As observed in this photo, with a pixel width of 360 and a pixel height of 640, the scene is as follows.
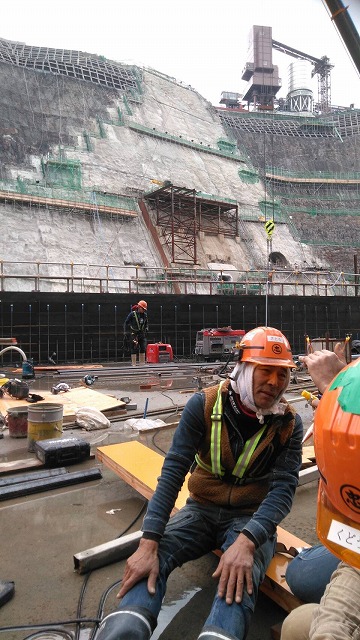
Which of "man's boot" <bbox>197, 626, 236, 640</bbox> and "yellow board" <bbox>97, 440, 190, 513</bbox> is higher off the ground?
"man's boot" <bbox>197, 626, 236, 640</bbox>

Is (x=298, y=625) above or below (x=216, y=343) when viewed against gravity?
below

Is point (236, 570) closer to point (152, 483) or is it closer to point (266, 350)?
point (266, 350)

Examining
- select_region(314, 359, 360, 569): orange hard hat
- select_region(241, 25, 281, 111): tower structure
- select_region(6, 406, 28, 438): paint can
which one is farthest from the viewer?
select_region(241, 25, 281, 111): tower structure

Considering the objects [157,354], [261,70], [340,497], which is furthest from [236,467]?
[261,70]

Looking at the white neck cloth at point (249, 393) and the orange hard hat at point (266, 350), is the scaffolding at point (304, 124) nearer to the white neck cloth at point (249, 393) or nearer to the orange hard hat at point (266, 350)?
the orange hard hat at point (266, 350)

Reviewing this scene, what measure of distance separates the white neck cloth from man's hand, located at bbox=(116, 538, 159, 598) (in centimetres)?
84

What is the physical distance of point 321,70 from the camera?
224ft

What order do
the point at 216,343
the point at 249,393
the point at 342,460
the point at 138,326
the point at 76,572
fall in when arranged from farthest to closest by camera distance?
the point at 216,343 → the point at 138,326 → the point at 76,572 → the point at 249,393 → the point at 342,460

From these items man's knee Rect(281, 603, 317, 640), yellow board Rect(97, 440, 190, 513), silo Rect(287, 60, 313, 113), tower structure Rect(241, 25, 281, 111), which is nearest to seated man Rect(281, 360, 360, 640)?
man's knee Rect(281, 603, 317, 640)

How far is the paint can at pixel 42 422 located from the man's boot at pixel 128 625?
315 centimetres

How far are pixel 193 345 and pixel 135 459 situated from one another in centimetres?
1216

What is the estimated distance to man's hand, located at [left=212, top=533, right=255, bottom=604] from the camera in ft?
5.74

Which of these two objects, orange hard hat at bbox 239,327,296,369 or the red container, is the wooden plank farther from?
the red container

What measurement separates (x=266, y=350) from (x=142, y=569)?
123cm
